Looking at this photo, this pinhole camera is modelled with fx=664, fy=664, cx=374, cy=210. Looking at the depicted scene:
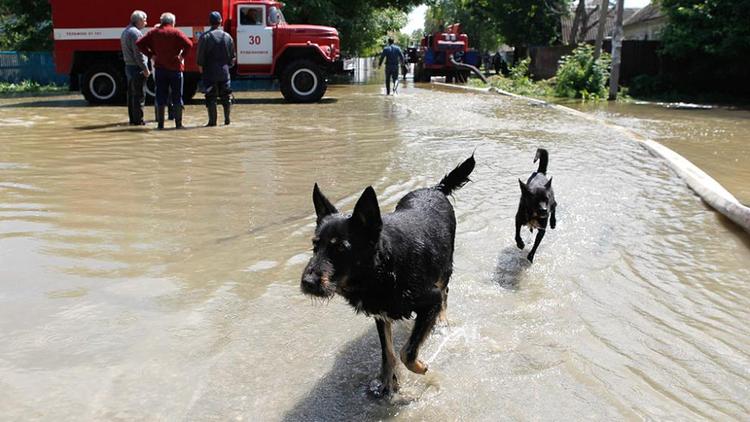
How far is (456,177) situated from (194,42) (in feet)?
47.4

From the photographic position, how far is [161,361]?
3.54m

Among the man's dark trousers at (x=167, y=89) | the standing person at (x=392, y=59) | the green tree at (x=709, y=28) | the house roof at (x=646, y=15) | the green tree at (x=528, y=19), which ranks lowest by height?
the man's dark trousers at (x=167, y=89)

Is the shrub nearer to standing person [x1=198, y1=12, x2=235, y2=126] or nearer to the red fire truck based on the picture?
the red fire truck

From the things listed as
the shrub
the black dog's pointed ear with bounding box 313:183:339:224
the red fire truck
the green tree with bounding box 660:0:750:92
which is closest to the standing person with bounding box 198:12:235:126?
the red fire truck

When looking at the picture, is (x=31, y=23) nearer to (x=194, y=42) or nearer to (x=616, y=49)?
(x=194, y=42)

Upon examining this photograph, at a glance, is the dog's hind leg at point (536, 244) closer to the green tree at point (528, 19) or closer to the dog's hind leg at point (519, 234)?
the dog's hind leg at point (519, 234)

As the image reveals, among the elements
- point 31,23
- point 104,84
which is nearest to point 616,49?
point 104,84

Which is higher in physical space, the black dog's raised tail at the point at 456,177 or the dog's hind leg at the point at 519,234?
the black dog's raised tail at the point at 456,177

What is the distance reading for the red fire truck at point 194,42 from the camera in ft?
56.2

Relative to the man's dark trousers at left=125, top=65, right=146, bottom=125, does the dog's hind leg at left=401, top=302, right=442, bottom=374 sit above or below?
below

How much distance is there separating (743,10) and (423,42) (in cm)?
1629

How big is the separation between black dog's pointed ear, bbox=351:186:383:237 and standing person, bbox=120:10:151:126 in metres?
10.2

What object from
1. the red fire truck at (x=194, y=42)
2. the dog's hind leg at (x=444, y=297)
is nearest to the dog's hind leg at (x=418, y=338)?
the dog's hind leg at (x=444, y=297)

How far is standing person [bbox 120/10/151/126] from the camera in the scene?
1189 cm
